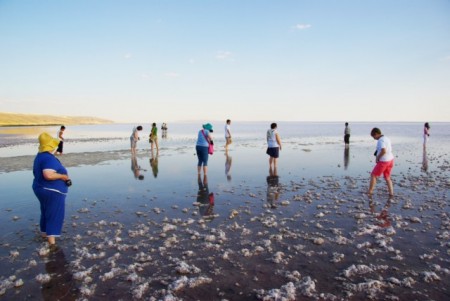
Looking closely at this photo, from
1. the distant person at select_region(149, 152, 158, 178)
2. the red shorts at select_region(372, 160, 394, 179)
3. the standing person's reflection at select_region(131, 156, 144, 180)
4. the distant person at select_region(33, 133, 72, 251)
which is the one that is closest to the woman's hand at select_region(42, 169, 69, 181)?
the distant person at select_region(33, 133, 72, 251)

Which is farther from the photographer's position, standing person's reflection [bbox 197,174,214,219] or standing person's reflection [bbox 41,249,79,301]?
standing person's reflection [bbox 197,174,214,219]

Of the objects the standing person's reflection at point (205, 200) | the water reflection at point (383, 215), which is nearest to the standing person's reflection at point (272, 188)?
the standing person's reflection at point (205, 200)

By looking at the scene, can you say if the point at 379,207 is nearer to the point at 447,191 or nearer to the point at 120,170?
the point at 447,191

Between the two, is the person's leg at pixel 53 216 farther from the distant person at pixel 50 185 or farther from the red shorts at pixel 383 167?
the red shorts at pixel 383 167

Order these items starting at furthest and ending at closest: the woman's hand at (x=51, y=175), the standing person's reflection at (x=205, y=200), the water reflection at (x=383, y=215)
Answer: the standing person's reflection at (x=205, y=200), the water reflection at (x=383, y=215), the woman's hand at (x=51, y=175)

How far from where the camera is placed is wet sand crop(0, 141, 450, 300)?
4961mm

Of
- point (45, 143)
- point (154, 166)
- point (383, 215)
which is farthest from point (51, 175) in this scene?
point (154, 166)

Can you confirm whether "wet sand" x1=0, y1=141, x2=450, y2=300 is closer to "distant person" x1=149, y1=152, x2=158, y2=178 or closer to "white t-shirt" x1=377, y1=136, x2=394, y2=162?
"white t-shirt" x1=377, y1=136, x2=394, y2=162

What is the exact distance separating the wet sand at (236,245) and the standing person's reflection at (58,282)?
0.02 meters

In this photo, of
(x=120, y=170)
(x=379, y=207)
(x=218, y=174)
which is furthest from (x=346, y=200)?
(x=120, y=170)

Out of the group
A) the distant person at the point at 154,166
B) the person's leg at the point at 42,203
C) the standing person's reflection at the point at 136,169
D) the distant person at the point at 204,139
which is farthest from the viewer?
the distant person at the point at 154,166

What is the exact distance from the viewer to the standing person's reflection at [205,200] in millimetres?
9102

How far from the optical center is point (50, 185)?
659 centimetres

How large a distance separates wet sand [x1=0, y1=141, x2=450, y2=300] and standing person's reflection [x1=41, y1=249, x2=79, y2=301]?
0.07 feet
